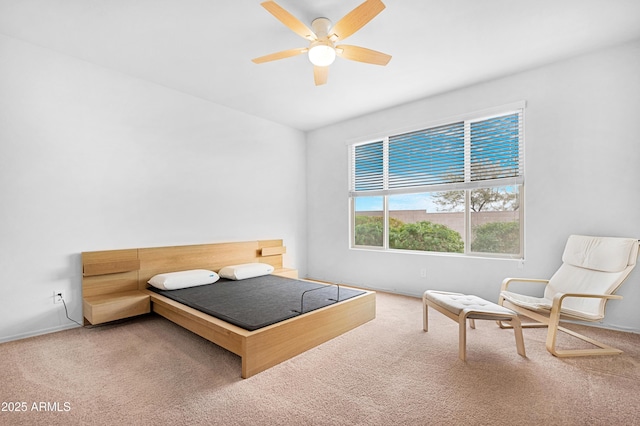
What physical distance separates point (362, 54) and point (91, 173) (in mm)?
3028

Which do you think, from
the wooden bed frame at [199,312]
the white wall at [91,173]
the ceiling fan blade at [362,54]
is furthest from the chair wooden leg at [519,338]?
the white wall at [91,173]

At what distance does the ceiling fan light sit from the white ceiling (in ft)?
0.92

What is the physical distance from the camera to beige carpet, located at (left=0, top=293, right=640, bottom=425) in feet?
5.44

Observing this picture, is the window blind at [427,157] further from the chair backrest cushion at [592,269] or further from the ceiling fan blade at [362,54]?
the ceiling fan blade at [362,54]

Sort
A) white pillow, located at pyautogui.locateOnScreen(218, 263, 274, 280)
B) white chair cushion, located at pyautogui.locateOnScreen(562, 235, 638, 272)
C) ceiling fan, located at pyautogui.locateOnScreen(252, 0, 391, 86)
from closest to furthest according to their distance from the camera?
ceiling fan, located at pyautogui.locateOnScreen(252, 0, 391, 86)
white chair cushion, located at pyautogui.locateOnScreen(562, 235, 638, 272)
white pillow, located at pyautogui.locateOnScreen(218, 263, 274, 280)

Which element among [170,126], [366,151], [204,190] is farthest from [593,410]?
[170,126]

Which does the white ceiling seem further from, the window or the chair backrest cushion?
the chair backrest cushion

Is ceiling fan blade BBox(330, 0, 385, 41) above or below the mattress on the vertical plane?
above

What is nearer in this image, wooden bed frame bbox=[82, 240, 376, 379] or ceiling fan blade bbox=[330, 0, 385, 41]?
ceiling fan blade bbox=[330, 0, 385, 41]

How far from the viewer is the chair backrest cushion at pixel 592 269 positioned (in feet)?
8.18

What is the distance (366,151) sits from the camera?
16.0ft

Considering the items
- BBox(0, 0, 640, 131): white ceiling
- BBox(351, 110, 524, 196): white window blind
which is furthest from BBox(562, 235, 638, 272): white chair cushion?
BBox(0, 0, 640, 131): white ceiling

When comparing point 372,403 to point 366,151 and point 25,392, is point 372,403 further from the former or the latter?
point 366,151

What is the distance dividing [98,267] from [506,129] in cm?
483
